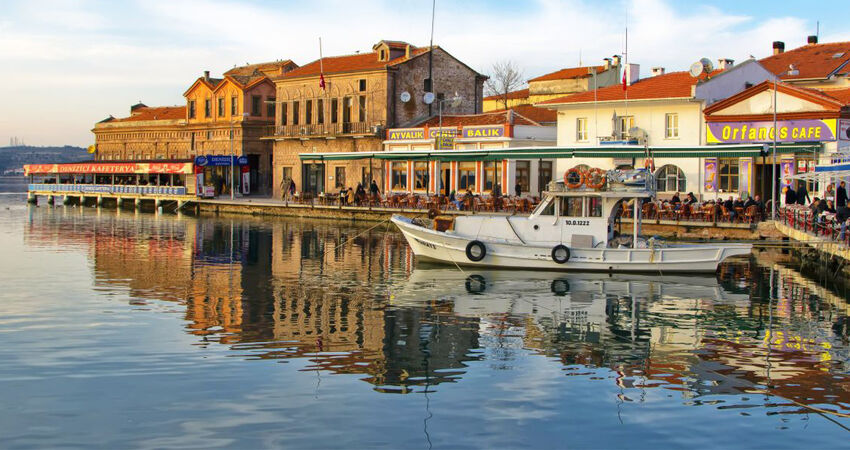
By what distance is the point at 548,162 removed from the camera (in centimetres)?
5612

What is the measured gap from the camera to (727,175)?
46500 mm

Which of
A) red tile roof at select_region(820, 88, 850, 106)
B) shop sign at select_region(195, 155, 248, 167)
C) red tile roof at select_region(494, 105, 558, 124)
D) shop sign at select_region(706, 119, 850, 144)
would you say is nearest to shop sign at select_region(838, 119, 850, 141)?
shop sign at select_region(706, 119, 850, 144)

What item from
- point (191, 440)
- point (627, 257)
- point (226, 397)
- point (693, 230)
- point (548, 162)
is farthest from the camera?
point (548, 162)

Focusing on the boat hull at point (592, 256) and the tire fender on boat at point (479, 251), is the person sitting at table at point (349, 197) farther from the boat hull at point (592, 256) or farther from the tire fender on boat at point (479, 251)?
the tire fender on boat at point (479, 251)

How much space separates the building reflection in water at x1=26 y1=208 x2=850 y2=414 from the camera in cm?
1673

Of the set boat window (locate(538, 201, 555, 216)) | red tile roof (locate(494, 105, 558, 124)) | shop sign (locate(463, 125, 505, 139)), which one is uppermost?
red tile roof (locate(494, 105, 558, 124))

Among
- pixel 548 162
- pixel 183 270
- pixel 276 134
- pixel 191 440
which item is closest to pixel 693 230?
pixel 548 162

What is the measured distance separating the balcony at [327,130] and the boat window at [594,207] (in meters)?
35.8

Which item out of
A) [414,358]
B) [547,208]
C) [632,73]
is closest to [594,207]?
[547,208]

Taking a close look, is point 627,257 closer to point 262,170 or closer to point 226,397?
point 226,397

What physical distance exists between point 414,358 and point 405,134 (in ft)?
152

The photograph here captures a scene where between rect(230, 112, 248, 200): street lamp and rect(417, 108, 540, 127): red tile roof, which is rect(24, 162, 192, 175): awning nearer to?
rect(230, 112, 248, 200): street lamp

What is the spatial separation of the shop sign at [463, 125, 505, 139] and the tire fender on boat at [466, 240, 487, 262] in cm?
2563

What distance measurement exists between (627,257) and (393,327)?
1173 centimetres
